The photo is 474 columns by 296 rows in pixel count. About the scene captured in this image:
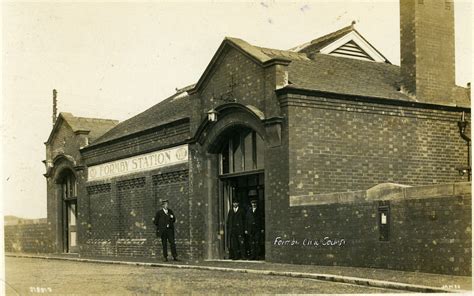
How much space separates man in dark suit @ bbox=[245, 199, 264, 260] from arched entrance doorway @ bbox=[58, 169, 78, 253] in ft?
44.6

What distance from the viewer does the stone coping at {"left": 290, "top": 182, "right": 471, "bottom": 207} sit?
45.9 ft

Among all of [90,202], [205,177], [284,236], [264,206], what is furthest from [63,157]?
[284,236]

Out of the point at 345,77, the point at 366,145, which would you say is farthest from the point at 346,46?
the point at 366,145

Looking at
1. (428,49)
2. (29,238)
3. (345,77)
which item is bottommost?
(29,238)

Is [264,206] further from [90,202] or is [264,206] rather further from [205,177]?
[90,202]

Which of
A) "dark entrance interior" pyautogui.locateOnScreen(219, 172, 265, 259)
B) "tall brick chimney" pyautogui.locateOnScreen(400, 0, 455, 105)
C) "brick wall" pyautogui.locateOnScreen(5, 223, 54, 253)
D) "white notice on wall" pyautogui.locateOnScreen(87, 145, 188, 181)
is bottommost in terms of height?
"brick wall" pyautogui.locateOnScreen(5, 223, 54, 253)

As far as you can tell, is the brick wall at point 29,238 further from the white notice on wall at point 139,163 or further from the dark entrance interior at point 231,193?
the dark entrance interior at point 231,193

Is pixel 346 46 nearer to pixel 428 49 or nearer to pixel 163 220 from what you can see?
pixel 428 49

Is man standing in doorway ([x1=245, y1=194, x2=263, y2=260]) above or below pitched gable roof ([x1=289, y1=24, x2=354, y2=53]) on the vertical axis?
below

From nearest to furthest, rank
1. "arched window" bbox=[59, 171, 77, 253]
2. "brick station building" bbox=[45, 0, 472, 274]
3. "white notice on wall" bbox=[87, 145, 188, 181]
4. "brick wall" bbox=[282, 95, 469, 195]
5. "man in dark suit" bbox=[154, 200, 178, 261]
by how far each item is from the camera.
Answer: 1. "brick station building" bbox=[45, 0, 472, 274]
2. "brick wall" bbox=[282, 95, 469, 195]
3. "man in dark suit" bbox=[154, 200, 178, 261]
4. "white notice on wall" bbox=[87, 145, 188, 181]
5. "arched window" bbox=[59, 171, 77, 253]

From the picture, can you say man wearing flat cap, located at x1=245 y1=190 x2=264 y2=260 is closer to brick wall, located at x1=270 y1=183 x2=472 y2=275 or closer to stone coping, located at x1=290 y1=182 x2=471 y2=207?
brick wall, located at x1=270 y1=183 x2=472 y2=275

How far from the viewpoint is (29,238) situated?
1383 inches

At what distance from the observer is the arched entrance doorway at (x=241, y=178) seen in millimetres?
20641

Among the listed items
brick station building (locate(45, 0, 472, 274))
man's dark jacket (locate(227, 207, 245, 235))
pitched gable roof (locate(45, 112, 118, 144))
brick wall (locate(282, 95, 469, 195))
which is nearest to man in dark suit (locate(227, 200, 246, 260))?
man's dark jacket (locate(227, 207, 245, 235))
